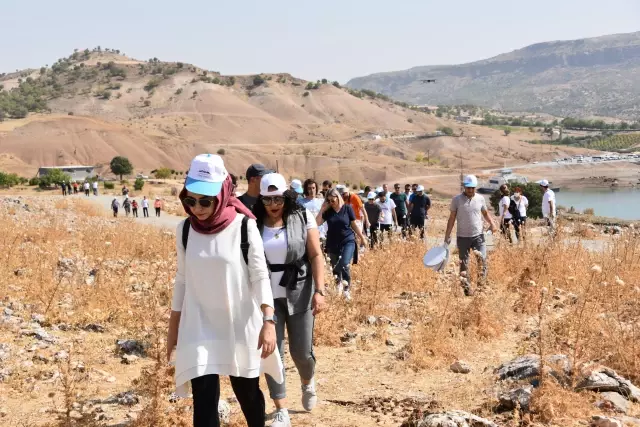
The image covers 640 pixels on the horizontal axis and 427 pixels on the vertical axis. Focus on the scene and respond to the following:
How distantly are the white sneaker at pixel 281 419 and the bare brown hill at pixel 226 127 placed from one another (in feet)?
275

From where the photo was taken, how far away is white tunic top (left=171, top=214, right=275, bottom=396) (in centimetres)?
350

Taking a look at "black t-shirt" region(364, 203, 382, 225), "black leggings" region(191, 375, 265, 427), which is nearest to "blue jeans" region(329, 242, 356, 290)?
"black t-shirt" region(364, 203, 382, 225)

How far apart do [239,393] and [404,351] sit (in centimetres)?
267

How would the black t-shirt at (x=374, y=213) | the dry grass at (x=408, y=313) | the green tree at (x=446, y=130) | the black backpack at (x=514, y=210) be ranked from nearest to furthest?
1. the dry grass at (x=408, y=313)
2. the black t-shirt at (x=374, y=213)
3. the black backpack at (x=514, y=210)
4. the green tree at (x=446, y=130)

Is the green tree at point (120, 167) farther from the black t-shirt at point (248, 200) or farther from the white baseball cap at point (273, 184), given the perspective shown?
the white baseball cap at point (273, 184)

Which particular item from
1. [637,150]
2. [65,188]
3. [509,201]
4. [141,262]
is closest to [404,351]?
[141,262]

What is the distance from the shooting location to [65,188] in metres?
48.5

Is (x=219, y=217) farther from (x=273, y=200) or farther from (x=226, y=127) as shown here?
(x=226, y=127)

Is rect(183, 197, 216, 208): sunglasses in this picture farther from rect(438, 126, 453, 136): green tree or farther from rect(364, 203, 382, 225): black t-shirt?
rect(438, 126, 453, 136): green tree

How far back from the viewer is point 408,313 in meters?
7.77

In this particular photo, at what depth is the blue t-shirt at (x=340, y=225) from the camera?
28.0 ft

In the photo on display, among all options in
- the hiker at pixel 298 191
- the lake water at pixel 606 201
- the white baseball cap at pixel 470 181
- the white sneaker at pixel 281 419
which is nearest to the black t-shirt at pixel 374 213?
the white baseball cap at pixel 470 181

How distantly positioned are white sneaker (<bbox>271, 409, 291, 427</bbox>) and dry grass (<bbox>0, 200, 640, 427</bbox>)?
272mm

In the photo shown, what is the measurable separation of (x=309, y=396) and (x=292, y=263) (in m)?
0.99
